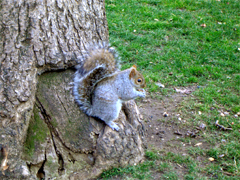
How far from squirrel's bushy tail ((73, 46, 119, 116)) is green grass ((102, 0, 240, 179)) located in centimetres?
65

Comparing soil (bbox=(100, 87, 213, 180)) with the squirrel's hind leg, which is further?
soil (bbox=(100, 87, 213, 180))

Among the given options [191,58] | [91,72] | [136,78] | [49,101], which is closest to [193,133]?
[136,78]

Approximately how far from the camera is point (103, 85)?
2.18 meters

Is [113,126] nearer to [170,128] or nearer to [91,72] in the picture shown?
[91,72]

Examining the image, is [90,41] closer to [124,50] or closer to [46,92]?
[46,92]

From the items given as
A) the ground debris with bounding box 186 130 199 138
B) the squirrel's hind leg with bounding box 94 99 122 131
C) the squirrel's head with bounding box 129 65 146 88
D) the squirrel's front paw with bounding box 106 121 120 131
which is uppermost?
the squirrel's head with bounding box 129 65 146 88

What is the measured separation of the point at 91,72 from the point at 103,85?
0.75ft

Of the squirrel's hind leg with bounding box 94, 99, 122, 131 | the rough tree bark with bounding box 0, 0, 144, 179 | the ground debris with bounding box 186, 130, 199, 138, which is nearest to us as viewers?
the rough tree bark with bounding box 0, 0, 144, 179

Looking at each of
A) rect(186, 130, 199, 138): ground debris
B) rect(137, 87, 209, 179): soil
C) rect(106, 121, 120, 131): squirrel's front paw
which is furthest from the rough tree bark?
rect(186, 130, 199, 138): ground debris

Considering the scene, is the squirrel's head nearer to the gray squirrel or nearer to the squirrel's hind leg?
the gray squirrel

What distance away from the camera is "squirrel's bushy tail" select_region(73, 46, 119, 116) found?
1986mm

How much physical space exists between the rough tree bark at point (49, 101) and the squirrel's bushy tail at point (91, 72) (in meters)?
0.07

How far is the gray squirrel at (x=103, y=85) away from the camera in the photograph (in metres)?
2.00

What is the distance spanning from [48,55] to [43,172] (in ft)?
2.88
